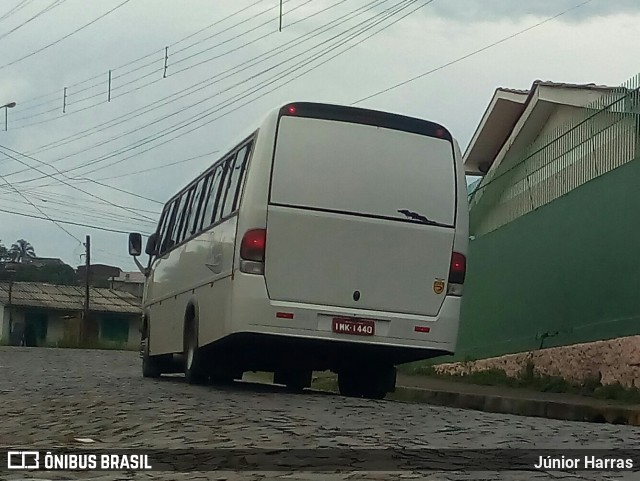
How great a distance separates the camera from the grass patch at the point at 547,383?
1182 cm

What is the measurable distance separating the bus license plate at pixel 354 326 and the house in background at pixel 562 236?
11.4ft

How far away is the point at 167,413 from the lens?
8914 millimetres

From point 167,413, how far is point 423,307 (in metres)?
3.17

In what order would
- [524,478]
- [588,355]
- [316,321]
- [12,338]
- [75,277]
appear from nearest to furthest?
[524,478], [316,321], [588,355], [12,338], [75,277]

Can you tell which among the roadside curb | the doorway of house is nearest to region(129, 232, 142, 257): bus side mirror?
the roadside curb

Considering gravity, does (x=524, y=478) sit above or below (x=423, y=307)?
below

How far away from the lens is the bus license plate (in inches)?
423

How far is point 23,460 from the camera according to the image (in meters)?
6.82

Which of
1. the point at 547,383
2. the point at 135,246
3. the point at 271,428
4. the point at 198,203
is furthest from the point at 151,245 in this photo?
the point at 271,428

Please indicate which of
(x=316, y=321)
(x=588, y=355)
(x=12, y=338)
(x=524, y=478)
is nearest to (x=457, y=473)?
(x=524, y=478)

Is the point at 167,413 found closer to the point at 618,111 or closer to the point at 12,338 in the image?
the point at 618,111

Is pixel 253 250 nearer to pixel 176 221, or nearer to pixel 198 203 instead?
pixel 198 203

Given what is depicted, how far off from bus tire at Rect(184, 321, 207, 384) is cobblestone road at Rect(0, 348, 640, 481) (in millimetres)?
1243

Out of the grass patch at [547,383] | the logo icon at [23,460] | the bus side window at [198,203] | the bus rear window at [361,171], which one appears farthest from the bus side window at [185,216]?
the logo icon at [23,460]
